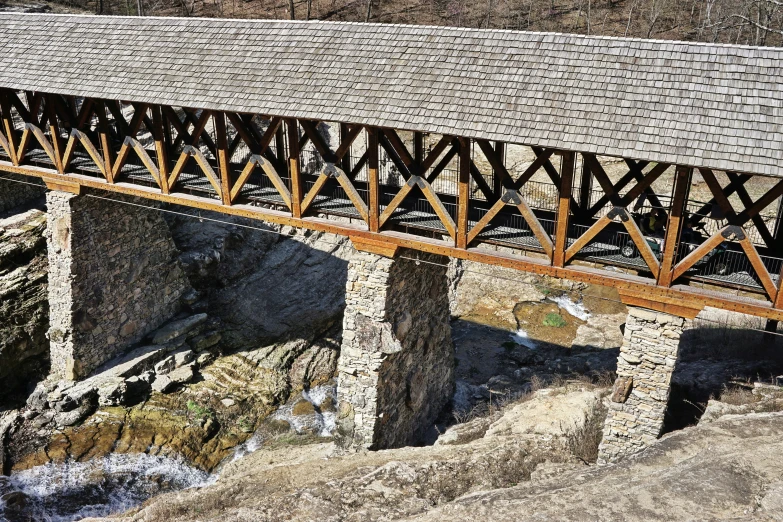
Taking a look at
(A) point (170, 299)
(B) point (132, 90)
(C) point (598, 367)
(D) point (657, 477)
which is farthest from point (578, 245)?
(A) point (170, 299)

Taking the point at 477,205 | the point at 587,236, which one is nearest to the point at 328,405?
the point at 477,205

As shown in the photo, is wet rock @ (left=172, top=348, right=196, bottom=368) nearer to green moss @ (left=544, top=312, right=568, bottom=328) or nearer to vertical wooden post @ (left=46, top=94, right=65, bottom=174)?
vertical wooden post @ (left=46, top=94, right=65, bottom=174)

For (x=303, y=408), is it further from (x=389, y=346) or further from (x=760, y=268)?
(x=760, y=268)

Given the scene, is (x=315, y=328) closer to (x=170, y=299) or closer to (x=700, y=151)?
(x=170, y=299)

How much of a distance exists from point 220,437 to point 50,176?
6973 mm

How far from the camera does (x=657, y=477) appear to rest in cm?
865

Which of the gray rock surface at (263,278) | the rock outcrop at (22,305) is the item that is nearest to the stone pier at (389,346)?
the gray rock surface at (263,278)

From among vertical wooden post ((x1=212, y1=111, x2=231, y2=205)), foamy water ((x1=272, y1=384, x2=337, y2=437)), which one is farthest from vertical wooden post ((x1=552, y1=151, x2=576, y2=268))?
foamy water ((x1=272, y1=384, x2=337, y2=437))

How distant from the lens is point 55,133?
14258 mm

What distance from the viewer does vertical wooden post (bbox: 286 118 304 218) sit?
11920 mm

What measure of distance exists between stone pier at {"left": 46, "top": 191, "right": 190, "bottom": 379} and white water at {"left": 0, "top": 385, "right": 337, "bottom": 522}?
8.48ft

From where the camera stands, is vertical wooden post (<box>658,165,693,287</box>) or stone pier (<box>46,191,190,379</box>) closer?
vertical wooden post (<box>658,165,693,287</box>)

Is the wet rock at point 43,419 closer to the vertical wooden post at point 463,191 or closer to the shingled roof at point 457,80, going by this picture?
the shingled roof at point 457,80

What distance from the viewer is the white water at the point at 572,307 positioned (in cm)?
2028
